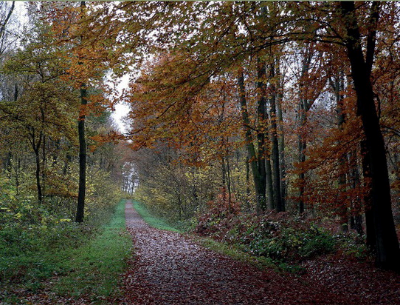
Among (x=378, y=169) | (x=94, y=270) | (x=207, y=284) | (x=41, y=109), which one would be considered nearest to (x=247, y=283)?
(x=207, y=284)

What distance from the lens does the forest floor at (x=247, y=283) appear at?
19.5ft

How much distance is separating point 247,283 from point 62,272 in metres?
4.68

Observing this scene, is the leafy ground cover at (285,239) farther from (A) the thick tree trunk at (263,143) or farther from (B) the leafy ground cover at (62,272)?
(B) the leafy ground cover at (62,272)

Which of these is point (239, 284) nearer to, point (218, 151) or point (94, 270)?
point (94, 270)

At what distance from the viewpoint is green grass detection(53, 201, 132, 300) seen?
6066 mm

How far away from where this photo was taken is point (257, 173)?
1337cm

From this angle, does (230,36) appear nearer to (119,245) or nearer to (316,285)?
(316,285)

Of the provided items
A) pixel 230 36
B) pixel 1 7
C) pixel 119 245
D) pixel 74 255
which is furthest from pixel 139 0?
pixel 1 7

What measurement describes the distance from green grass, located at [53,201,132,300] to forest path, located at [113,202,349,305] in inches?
15.4

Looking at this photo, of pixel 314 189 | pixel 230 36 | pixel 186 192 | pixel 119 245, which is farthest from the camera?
pixel 186 192

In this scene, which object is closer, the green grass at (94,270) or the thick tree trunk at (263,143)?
the green grass at (94,270)

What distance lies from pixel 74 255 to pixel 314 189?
774 cm

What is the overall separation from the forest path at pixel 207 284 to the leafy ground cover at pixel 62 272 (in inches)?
20.6

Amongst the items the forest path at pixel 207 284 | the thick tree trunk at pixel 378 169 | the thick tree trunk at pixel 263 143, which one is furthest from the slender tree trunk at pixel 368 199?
the thick tree trunk at pixel 263 143
